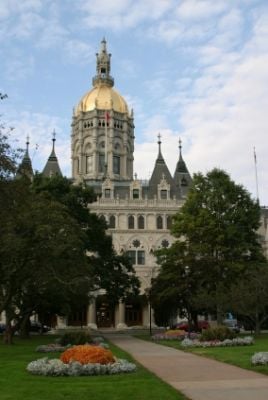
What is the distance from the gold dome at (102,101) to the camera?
374ft

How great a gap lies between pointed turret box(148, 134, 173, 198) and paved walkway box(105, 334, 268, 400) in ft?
225

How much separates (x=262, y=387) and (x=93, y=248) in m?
42.8

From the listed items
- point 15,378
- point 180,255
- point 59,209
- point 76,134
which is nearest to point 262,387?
point 15,378

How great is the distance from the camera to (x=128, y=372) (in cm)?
1962

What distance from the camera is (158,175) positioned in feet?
322

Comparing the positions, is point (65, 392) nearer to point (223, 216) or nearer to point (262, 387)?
point (262, 387)

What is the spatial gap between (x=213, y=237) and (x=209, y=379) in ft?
128

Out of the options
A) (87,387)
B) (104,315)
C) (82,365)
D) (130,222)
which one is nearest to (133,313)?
(104,315)

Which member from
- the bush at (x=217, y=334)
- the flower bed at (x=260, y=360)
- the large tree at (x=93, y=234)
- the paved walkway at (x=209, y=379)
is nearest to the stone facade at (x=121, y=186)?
the large tree at (x=93, y=234)

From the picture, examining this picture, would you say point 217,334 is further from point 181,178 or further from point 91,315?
point 181,178

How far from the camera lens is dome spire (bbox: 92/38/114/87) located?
4761 inches

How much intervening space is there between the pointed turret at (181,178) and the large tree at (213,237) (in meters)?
34.8

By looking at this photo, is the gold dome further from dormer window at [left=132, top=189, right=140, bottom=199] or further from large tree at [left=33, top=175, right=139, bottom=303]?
large tree at [left=33, top=175, right=139, bottom=303]

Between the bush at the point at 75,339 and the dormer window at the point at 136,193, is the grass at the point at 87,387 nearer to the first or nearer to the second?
the bush at the point at 75,339
